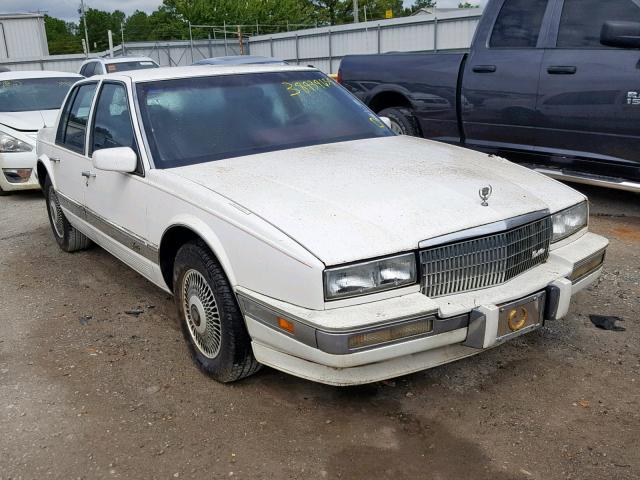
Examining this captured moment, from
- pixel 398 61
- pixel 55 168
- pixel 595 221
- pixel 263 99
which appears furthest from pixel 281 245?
pixel 398 61

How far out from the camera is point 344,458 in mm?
2830

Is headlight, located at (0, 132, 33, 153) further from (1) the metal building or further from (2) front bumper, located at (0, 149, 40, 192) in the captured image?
(1) the metal building

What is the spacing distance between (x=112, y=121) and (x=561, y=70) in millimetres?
3835

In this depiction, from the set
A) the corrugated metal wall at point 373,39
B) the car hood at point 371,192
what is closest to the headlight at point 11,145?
the car hood at point 371,192

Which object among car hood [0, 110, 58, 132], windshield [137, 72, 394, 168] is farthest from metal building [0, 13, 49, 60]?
windshield [137, 72, 394, 168]

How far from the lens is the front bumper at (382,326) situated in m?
2.72

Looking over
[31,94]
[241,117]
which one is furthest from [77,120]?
[31,94]

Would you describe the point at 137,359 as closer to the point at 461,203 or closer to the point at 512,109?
the point at 461,203

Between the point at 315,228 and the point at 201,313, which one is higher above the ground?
the point at 315,228

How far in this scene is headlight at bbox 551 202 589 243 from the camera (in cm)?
344

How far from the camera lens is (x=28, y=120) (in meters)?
8.47

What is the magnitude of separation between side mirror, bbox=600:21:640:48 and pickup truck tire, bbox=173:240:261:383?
12.9 ft

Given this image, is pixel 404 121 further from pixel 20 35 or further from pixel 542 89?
pixel 20 35

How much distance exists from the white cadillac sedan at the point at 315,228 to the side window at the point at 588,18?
7.89ft
